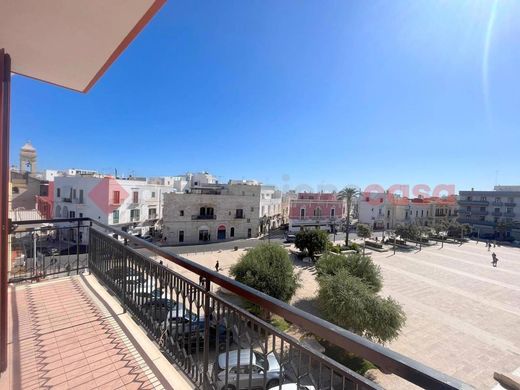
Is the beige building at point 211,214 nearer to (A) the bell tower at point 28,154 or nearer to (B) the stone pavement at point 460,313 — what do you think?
(A) the bell tower at point 28,154

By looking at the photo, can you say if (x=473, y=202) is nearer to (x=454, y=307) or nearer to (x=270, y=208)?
(x=270, y=208)

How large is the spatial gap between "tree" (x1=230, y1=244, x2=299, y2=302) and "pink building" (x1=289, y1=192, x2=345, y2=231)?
58.8ft

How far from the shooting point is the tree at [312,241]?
18406 mm

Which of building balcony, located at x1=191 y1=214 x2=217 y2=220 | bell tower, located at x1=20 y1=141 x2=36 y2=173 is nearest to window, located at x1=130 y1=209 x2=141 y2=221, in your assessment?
building balcony, located at x1=191 y1=214 x2=217 y2=220

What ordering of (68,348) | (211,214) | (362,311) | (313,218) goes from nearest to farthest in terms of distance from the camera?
(68,348), (362,311), (211,214), (313,218)

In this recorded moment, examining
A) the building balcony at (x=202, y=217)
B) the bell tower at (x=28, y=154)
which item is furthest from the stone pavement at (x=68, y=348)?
the bell tower at (x=28, y=154)

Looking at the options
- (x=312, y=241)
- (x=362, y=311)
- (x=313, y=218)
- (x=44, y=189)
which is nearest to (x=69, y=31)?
(x=362, y=311)

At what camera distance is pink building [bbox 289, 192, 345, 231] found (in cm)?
2941

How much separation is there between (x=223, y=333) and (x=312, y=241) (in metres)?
17.2

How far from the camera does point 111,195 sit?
62.1 ft

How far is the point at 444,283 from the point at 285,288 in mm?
10071

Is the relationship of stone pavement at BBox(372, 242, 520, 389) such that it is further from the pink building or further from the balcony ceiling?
the pink building

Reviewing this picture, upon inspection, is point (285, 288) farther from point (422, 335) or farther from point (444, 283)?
point (444, 283)

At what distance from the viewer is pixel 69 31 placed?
1.72 metres
